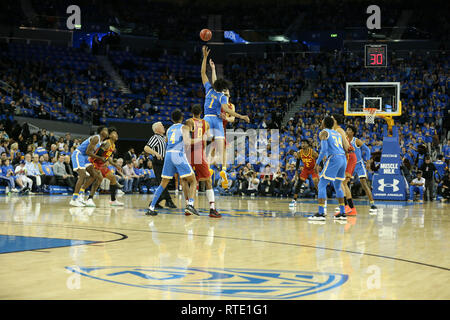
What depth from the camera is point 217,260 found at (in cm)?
500

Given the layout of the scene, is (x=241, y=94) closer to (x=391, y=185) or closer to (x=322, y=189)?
(x=391, y=185)

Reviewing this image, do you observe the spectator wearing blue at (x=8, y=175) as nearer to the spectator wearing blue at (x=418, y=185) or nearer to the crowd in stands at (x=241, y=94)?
the crowd in stands at (x=241, y=94)

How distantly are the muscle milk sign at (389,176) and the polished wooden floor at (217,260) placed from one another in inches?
329

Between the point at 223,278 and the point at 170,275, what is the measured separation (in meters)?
0.42

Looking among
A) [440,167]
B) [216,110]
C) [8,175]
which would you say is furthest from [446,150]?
[8,175]

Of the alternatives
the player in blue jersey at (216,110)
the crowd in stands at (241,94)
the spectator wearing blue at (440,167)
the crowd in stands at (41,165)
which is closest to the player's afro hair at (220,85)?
the player in blue jersey at (216,110)

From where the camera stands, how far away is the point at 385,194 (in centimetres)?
1755

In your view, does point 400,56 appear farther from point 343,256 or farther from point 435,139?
point 343,256

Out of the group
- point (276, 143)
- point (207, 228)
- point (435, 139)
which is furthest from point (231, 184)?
point (207, 228)

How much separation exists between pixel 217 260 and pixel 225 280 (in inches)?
37.2

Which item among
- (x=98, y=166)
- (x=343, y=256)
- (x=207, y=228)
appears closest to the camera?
(x=343, y=256)

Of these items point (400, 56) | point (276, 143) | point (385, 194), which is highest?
point (400, 56)

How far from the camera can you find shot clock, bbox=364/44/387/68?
22.7 m

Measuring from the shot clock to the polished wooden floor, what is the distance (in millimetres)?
15057
